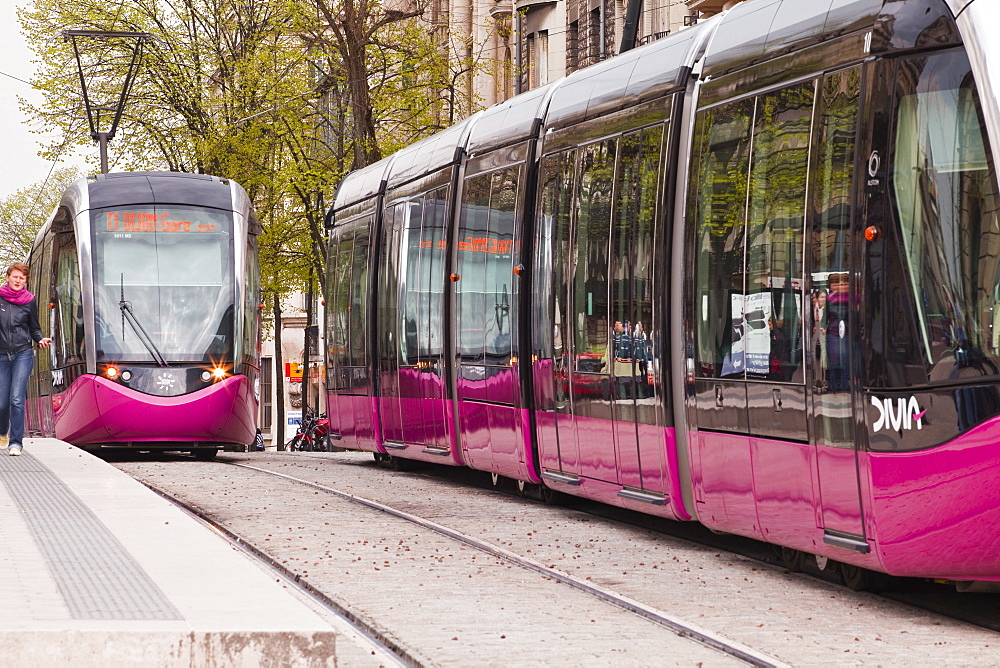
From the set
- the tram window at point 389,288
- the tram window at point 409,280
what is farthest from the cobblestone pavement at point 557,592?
the tram window at point 389,288

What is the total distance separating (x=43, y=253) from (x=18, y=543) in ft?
54.9

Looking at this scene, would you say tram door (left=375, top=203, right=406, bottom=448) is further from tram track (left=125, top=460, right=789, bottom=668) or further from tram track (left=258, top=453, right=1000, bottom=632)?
tram track (left=125, top=460, right=789, bottom=668)

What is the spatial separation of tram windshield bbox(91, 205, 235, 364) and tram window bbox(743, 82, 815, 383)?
39.5ft

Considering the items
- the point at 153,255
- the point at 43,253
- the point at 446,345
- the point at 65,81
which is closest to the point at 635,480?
the point at 446,345

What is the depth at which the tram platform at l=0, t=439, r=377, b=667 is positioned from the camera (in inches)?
251

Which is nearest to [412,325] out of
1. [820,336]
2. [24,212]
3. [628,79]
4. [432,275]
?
[432,275]

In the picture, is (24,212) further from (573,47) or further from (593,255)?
(593,255)

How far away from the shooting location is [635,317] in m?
11.5

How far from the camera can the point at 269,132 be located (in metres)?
43.8

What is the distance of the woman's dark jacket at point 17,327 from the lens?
15.4 meters

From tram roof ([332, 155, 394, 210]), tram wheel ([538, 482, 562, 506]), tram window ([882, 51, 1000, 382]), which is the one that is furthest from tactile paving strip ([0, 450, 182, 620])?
tram roof ([332, 155, 394, 210])

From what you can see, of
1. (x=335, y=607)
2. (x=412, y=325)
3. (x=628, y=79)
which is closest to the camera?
(x=335, y=607)

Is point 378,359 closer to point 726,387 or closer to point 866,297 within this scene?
point 726,387

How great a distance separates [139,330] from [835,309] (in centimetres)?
1328
